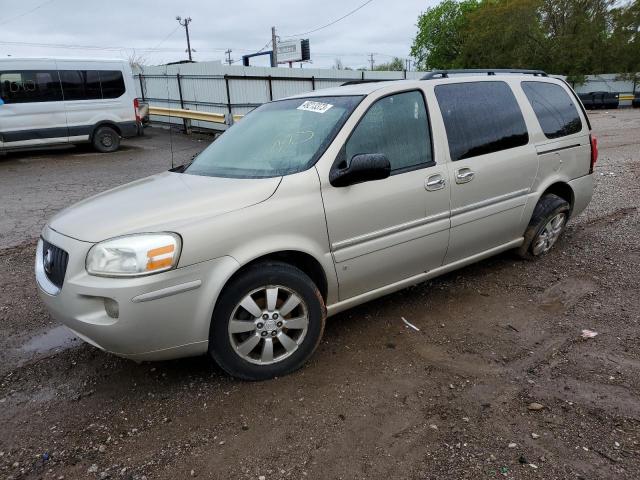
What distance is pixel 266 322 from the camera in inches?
119

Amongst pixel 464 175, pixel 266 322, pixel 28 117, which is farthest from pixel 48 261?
pixel 28 117

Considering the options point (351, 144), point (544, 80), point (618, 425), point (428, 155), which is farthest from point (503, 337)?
point (544, 80)

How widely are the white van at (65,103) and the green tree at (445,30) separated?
160 ft

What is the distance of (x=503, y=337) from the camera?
3598 millimetres

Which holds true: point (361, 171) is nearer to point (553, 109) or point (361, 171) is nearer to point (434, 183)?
point (434, 183)

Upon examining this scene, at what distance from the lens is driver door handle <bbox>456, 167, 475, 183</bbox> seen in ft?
12.7

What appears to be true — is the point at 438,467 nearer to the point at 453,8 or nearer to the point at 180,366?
the point at 180,366

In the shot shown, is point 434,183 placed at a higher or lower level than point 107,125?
higher

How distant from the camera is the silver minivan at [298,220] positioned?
273 cm

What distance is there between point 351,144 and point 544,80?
261 centimetres

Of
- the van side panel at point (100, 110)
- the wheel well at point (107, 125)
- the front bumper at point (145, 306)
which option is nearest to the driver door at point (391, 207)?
the front bumper at point (145, 306)

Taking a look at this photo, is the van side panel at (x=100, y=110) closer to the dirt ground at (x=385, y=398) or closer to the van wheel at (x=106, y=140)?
the van wheel at (x=106, y=140)

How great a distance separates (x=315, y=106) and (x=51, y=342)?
2651 millimetres

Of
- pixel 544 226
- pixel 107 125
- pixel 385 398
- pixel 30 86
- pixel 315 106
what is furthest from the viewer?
pixel 107 125
